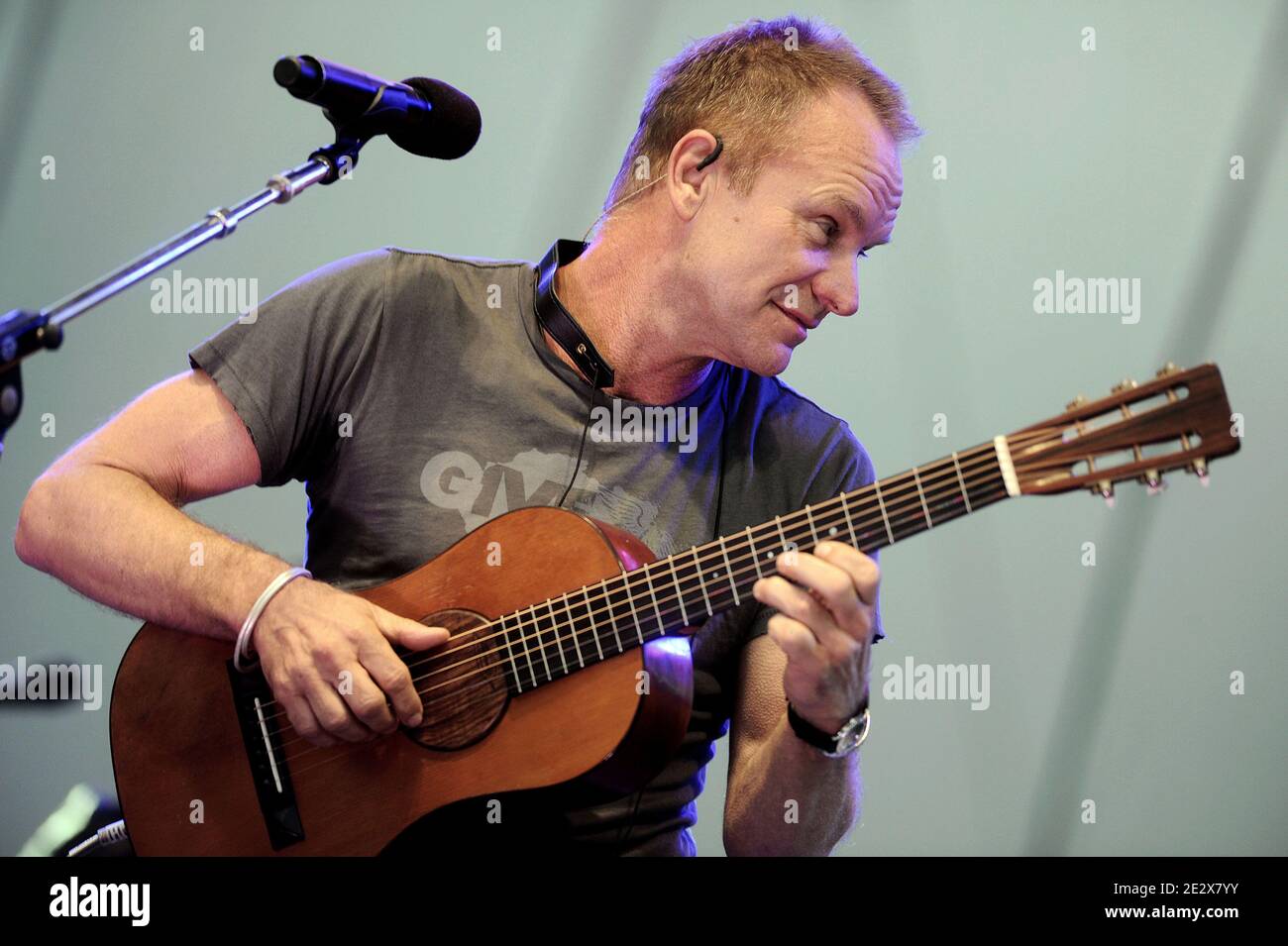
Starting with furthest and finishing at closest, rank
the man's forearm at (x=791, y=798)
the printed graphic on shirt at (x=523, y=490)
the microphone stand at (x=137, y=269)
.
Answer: the printed graphic on shirt at (x=523, y=490) → the man's forearm at (x=791, y=798) → the microphone stand at (x=137, y=269)

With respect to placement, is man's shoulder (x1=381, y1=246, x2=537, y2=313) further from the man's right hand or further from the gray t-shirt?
the man's right hand

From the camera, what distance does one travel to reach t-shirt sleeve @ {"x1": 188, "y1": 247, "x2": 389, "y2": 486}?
1.75m

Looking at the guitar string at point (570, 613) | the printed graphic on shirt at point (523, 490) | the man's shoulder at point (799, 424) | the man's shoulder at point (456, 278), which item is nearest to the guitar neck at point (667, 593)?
the guitar string at point (570, 613)

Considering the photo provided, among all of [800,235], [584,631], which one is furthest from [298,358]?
[800,235]

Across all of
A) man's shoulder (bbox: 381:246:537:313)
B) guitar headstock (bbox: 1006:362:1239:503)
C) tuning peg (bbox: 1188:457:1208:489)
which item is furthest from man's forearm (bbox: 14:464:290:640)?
tuning peg (bbox: 1188:457:1208:489)

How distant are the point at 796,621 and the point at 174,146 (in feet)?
7.61

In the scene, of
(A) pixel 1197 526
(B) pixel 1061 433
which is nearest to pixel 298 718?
(B) pixel 1061 433

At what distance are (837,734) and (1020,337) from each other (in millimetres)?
1601

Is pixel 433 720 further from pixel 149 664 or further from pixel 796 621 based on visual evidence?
pixel 796 621

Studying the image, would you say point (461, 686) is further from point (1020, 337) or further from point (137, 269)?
point (1020, 337)

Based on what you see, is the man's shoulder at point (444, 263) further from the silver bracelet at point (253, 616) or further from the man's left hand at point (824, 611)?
the man's left hand at point (824, 611)

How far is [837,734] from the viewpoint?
1.58m

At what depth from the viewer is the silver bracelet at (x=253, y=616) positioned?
1575 millimetres

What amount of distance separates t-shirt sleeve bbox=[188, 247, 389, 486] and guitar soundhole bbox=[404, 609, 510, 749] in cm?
45
